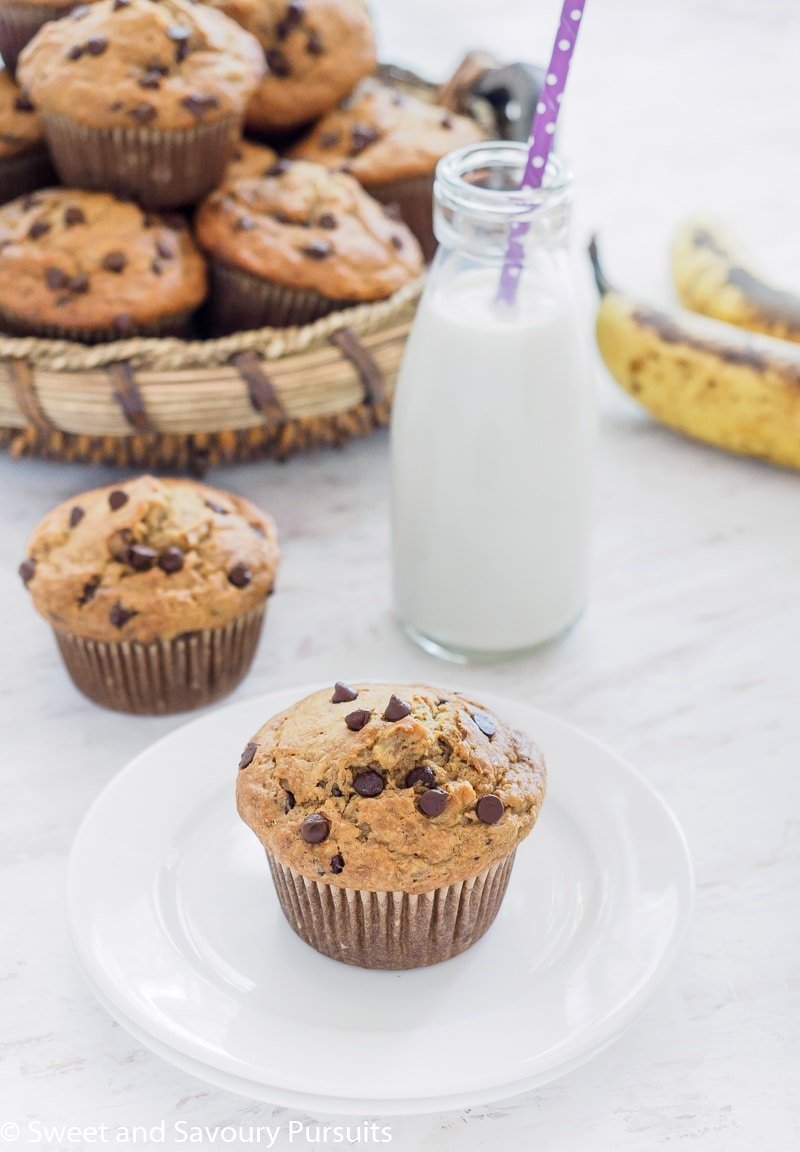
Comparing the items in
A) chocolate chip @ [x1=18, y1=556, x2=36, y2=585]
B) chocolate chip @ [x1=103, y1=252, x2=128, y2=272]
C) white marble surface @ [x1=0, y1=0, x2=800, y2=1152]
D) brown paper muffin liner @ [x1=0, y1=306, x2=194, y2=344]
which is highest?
chocolate chip @ [x1=103, y1=252, x2=128, y2=272]

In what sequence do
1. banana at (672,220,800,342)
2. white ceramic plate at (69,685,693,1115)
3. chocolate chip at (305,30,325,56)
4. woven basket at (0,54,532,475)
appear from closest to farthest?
white ceramic plate at (69,685,693,1115)
woven basket at (0,54,532,475)
chocolate chip at (305,30,325,56)
banana at (672,220,800,342)

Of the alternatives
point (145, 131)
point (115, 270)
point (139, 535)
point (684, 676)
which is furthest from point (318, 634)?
point (145, 131)

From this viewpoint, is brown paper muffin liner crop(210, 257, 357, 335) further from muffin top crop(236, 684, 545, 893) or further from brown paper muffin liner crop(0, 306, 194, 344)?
muffin top crop(236, 684, 545, 893)

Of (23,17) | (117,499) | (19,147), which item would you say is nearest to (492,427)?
(117,499)

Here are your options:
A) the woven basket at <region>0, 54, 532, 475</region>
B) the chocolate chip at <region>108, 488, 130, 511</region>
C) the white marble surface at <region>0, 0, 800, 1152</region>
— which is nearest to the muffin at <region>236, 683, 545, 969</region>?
the white marble surface at <region>0, 0, 800, 1152</region>

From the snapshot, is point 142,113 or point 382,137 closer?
point 142,113

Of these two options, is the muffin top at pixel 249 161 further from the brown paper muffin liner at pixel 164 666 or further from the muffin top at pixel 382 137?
the brown paper muffin liner at pixel 164 666

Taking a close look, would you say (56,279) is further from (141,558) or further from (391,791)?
(391,791)
